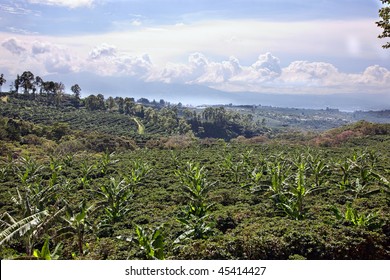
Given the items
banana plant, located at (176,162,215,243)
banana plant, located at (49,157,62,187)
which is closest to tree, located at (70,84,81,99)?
banana plant, located at (49,157,62,187)

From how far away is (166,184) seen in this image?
131 feet

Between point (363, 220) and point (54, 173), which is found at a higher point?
point (363, 220)

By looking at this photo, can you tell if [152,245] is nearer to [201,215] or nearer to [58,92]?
[201,215]

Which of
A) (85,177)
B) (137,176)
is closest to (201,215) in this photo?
(137,176)

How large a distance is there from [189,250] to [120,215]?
1078 cm

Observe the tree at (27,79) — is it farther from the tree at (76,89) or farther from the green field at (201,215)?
the green field at (201,215)

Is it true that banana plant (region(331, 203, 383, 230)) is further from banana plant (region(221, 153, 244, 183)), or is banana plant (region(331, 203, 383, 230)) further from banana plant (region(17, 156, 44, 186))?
banana plant (region(17, 156, 44, 186))

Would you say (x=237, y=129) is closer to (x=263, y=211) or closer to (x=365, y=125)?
(x=365, y=125)

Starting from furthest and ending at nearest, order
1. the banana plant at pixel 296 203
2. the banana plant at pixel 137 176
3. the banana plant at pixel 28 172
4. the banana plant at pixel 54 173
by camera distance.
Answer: the banana plant at pixel 137 176
the banana plant at pixel 28 172
the banana plant at pixel 54 173
the banana plant at pixel 296 203

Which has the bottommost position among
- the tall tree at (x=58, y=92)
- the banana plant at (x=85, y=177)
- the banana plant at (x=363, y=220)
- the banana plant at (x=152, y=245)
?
the banana plant at (x=85, y=177)

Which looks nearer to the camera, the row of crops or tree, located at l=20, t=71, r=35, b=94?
the row of crops

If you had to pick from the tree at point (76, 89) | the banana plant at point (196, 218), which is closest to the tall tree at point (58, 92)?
the tree at point (76, 89)

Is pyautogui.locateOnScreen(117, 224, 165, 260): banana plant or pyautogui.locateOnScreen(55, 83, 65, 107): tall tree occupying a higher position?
pyautogui.locateOnScreen(55, 83, 65, 107): tall tree
